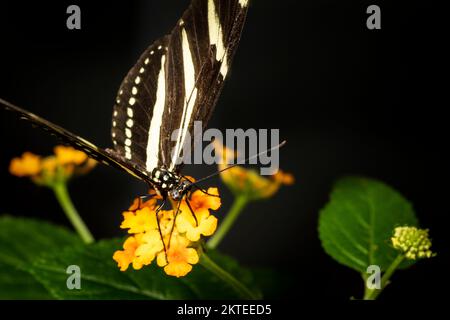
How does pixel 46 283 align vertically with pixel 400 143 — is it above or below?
below

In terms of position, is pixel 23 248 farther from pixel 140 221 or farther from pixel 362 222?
pixel 362 222

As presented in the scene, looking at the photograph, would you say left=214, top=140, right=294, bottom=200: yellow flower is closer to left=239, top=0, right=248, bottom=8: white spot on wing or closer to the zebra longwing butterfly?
the zebra longwing butterfly

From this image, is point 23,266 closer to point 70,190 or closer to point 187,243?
point 187,243

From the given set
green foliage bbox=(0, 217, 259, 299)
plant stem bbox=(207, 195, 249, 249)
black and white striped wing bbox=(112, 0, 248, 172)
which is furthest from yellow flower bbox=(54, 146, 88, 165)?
plant stem bbox=(207, 195, 249, 249)

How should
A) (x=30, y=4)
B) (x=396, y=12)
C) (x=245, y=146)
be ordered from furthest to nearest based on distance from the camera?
(x=30, y=4) < (x=396, y=12) < (x=245, y=146)

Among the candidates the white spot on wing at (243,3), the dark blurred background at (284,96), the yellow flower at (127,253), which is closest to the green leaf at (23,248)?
the yellow flower at (127,253)
